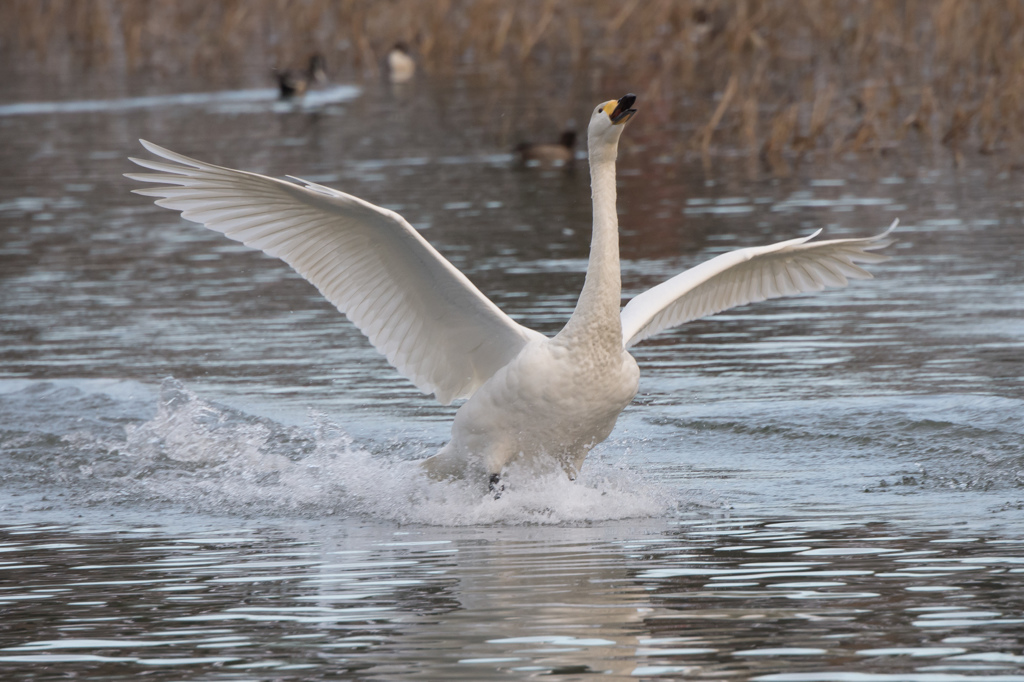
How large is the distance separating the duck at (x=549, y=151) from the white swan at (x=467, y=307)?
12.7 m

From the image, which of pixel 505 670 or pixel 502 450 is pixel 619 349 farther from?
pixel 505 670

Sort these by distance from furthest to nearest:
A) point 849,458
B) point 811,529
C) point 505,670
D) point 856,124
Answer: point 856,124, point 849,458, point 811,529, point 505,670

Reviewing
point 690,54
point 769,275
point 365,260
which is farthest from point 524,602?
point 690,54

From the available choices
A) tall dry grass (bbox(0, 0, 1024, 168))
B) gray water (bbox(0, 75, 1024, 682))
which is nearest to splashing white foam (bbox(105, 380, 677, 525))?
gray water (bbox(0, 75, 1024, 682))

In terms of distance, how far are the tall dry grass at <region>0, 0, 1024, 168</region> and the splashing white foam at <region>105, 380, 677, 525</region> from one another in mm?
11579

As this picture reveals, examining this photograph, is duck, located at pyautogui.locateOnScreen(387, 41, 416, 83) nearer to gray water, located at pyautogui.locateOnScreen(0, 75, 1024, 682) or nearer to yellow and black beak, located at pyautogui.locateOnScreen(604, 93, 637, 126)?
gray water, located at pyautogui.locateOnScreen(0, 75, 1024, 682)

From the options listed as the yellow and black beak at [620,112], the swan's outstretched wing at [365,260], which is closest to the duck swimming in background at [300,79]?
Answer: the swan's outstretched wing at [365,260]

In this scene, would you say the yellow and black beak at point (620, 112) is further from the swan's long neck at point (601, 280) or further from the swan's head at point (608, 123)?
the swan's long neck at point (601, 280)

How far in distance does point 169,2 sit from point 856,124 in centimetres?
1954

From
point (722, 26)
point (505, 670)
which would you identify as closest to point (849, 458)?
point (505, 670)

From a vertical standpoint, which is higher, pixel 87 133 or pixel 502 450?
pixel 87 133

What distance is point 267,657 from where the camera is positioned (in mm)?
5125

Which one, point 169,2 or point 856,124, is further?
point 169,2

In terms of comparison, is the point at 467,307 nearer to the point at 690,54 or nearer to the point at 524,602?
the point at 524,602
